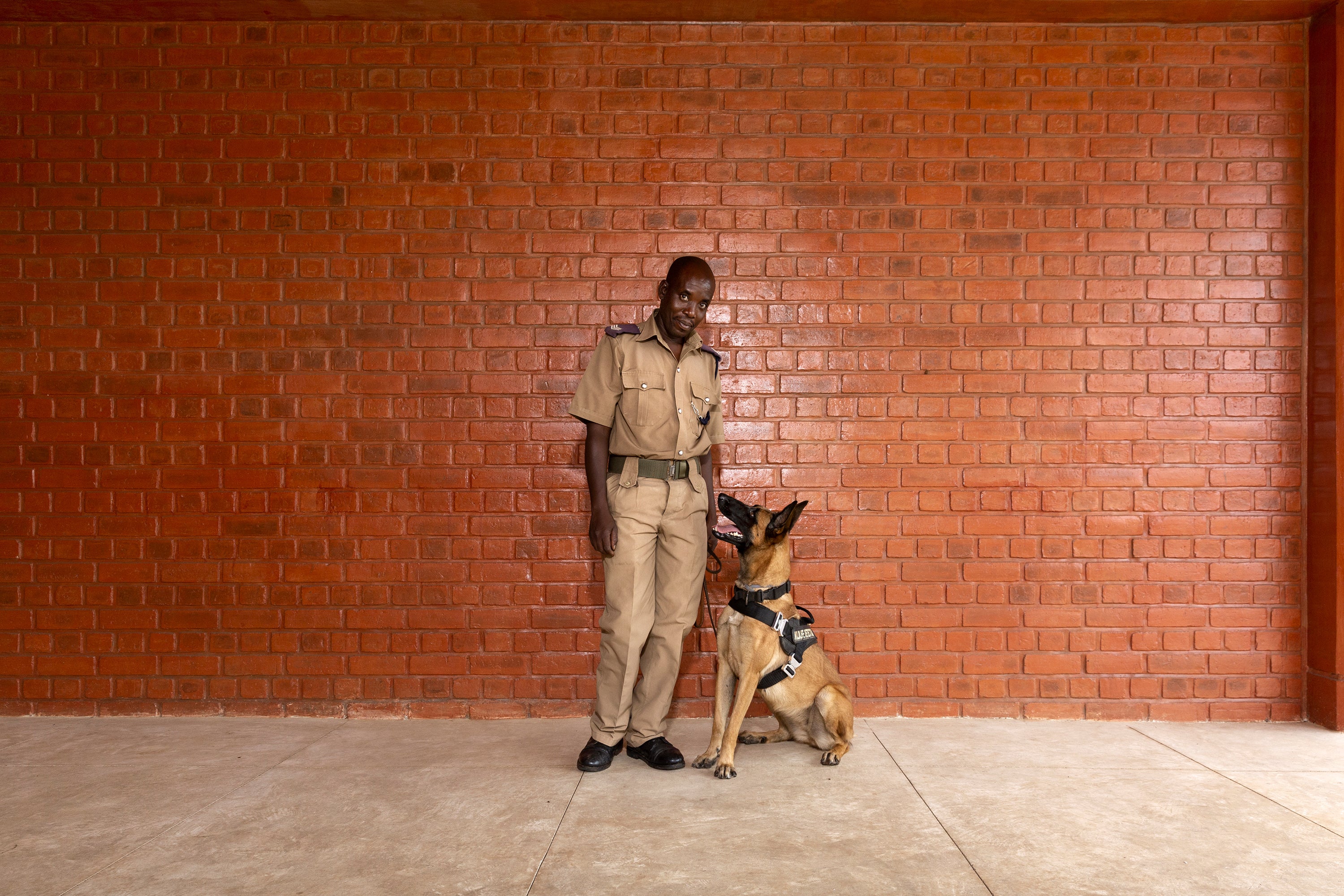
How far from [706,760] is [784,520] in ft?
3.44

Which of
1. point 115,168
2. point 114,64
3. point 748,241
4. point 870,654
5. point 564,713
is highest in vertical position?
point 114,64

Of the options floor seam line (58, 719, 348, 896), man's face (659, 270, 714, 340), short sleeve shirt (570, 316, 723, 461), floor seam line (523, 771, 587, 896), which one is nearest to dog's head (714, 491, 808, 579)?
short sleeve shirt (570, 316, 723, 461)

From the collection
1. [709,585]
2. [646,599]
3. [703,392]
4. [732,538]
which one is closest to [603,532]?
[646,599]

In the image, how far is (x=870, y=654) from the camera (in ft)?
13.4

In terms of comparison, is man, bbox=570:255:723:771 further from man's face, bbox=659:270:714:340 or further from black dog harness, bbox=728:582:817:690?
black dog harness, bbox=728:582:817:690

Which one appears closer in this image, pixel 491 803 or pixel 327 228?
pixel 491 803

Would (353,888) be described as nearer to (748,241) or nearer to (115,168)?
(748,241)

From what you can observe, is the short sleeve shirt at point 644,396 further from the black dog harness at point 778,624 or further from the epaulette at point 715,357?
the black dog harness at point 778,624

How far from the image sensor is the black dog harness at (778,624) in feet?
11.0

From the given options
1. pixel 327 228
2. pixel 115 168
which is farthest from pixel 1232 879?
pixel 115 168

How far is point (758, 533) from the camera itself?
338 centimetres

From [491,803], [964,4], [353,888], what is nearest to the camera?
[353,888]

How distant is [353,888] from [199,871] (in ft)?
1.73

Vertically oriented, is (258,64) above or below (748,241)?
above
